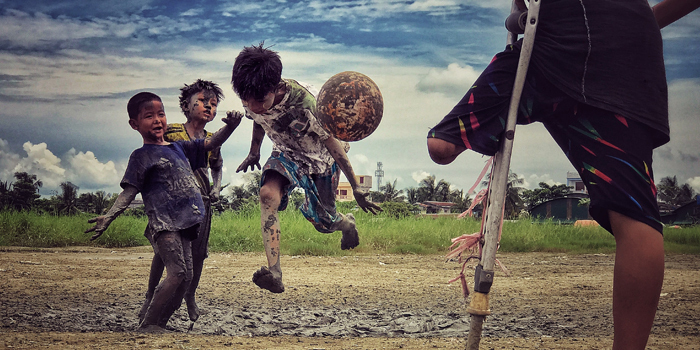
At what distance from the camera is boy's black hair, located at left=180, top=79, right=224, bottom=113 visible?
4.59m

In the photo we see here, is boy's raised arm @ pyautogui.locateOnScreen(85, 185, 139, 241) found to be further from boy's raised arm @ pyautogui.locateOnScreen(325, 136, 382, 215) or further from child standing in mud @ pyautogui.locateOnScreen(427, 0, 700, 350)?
child standing in mud @ pyautogui.locateOnScreen(427, 0, 700, 350)

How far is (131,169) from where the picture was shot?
3.66m

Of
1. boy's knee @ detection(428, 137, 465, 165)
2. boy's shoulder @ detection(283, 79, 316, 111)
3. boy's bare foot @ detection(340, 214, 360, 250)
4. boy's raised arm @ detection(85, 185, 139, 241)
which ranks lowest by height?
boy's bare foot @ detection(340, 214, 360, 250)

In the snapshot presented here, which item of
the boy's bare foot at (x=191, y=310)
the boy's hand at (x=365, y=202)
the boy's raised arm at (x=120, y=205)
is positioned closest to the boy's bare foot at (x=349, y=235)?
the boy's hand at (x=365, y=202)

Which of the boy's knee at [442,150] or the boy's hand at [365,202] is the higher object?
the boy's knee at [442,150]

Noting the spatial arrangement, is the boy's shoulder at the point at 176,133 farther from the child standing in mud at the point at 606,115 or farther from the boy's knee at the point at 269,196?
the child standing in mud at the point at 606,115

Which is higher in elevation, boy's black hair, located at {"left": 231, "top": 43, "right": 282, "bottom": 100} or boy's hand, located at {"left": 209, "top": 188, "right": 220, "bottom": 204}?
boy's black hair, located at {"left": 231, "top": 43, "right": 282, "bottom": 100}

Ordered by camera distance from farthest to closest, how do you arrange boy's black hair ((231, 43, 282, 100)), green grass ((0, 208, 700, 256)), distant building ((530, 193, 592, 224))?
1. distant building ((530, 193, 592, 224))
2. green grass ((0, 208, 700, 256))
3. boy's black hair ((231, 43, 282, 100))

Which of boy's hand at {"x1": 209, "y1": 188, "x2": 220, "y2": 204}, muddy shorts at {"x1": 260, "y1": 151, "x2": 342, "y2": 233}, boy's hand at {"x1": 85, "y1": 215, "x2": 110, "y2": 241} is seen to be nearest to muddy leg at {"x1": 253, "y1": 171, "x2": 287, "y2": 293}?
muddy shorts at {"x1": 260, "y1": 151, "x2": 342, "y2": 233}

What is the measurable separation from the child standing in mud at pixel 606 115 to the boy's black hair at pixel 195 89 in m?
2.74

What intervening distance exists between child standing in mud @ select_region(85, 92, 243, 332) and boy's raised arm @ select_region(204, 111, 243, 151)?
10.2 inches

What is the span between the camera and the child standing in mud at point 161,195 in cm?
365

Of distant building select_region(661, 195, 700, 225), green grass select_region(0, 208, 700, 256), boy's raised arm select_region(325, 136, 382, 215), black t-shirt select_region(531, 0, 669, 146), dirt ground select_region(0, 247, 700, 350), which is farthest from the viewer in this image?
distant building select_region(661, 195, 700, 225)

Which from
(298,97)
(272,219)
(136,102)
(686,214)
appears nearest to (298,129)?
(298,97)
